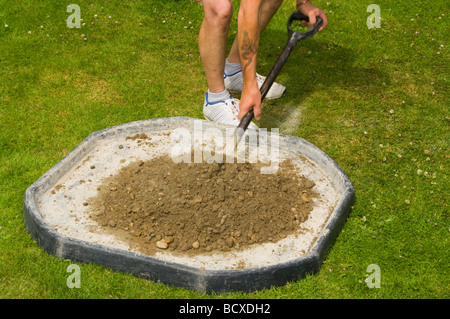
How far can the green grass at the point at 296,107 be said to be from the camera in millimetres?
3234

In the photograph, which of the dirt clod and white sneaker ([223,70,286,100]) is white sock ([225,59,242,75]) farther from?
the dirt clod

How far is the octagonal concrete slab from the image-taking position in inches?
118

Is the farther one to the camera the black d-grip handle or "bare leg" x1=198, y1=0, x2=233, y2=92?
the black d-grip handle

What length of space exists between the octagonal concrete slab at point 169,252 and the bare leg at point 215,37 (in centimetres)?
46

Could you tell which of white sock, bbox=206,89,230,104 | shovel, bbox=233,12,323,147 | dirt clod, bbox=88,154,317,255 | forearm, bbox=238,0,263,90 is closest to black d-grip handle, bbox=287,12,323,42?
shovel, bbox=233,12,323,147

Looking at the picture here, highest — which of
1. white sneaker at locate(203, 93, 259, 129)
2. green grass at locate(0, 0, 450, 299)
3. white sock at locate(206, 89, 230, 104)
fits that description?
white sock at locate(206, 89, 230, 104)

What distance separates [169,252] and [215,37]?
6.25 feet

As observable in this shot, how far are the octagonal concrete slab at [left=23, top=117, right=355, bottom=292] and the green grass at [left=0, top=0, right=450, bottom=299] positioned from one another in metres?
0.09

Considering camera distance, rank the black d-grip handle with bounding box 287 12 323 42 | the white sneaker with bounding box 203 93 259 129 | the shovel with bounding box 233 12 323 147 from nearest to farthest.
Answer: the shovel with bounding box 233 12 323 147, the black d-grip handle with bounding box 287 12 323 42, the white sneaker with bounding box 203 93 259 129

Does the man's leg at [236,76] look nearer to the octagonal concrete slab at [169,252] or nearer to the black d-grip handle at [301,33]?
the black d-grip handle at [301,33]

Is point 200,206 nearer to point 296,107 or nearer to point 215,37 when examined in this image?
point 215,37

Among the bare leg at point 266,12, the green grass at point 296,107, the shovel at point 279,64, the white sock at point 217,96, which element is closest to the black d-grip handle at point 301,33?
the shovel at point 279,64

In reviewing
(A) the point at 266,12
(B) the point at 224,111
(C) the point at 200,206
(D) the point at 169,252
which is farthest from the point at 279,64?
(D) the point at 169,252
